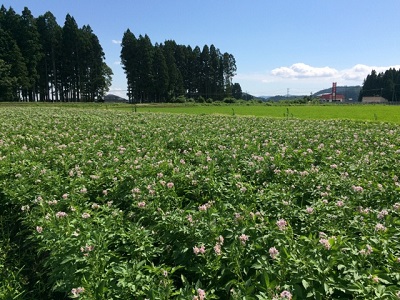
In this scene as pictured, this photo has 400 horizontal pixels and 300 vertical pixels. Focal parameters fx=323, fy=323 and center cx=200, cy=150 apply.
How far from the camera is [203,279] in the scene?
112 inches

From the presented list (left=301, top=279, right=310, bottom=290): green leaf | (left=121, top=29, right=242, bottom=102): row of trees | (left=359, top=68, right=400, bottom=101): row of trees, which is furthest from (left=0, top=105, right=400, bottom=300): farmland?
(left=359, top=68, right=400, bottom=101): row of trees

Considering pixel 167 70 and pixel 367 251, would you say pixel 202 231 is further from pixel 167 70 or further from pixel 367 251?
pixel 167 70

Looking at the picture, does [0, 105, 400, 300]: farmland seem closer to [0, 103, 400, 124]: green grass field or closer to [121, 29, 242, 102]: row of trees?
[0, 103, 400, 124]: green grass field

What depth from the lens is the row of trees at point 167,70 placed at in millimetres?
72625

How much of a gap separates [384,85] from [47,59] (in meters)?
117

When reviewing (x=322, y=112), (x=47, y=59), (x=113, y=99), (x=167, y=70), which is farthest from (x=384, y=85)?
(x=47, y=59)

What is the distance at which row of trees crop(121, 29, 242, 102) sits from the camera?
72625 mm

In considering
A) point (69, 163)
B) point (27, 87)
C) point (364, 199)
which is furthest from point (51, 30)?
point (364, 199)

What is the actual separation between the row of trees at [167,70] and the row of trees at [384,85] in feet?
222

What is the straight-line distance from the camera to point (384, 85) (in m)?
123

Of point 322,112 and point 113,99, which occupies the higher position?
point 113,99

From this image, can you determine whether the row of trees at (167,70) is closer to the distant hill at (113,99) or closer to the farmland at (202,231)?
the distant hill at (113,99)

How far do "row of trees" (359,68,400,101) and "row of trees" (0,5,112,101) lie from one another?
3985 inches

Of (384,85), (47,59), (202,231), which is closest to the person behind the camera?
(202,231)
